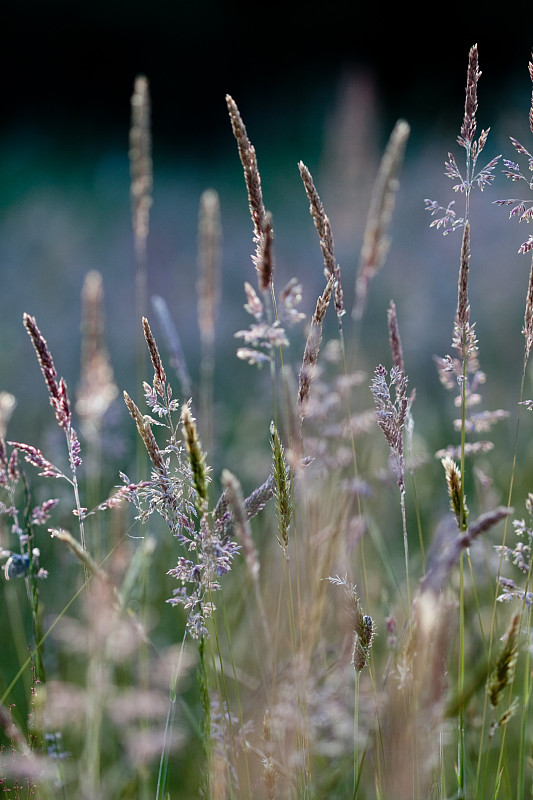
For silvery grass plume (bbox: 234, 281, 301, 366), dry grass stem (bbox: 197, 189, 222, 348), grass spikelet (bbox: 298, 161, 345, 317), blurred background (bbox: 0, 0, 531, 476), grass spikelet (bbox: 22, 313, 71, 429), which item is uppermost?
blurred background (bbox: 0, 0, 531, 476)

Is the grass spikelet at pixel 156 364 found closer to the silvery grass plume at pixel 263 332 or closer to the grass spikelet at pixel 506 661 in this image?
the silvery grass plume at pixel 263 332

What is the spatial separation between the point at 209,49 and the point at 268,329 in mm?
8098

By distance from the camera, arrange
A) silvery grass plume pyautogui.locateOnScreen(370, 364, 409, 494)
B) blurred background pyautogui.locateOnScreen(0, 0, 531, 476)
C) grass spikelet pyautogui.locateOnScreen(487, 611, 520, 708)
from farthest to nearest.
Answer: blurred background pyautogui.locateOnScreen(0, 0, 531, 476)
silvery grass plume pyautogui.locateOnScreen(370, 364, 409, 494)
grass spikelet pyautogui.locateOnScreen(487, 611, 520, 708)

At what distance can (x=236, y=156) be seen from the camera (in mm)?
7707

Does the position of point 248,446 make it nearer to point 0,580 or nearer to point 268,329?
point 0,580

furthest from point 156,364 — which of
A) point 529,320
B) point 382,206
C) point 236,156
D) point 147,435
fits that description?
point 236,156

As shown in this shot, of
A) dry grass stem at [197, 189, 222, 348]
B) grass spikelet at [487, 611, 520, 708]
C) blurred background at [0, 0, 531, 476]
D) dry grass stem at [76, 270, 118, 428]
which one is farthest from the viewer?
blurred background at [0, 0, 531, 476]

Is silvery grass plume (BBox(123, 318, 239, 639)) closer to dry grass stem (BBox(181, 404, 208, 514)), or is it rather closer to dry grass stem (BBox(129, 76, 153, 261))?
dry grass stem (BBox(181, 404, 208, 514))

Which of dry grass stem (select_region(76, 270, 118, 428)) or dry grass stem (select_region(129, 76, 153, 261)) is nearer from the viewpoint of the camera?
dry grass stem (select_region(76, 270, 118, 428))

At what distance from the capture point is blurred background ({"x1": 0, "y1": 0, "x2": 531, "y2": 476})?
5832 millimetres

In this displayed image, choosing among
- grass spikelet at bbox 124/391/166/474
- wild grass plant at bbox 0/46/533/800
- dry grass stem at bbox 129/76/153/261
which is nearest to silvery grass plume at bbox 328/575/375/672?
wild grass plant at bbox 0/46/533/800

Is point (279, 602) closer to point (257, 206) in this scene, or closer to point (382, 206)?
point (257, 206)

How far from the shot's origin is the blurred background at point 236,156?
5832mm

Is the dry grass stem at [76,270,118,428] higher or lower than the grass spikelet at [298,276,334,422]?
higher
